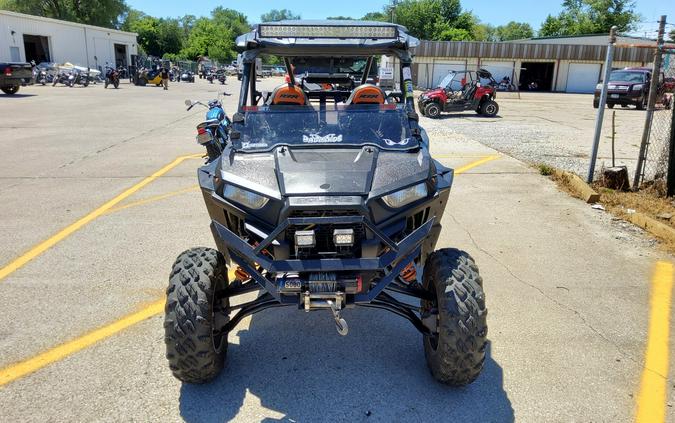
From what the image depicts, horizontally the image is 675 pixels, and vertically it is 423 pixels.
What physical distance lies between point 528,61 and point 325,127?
4787 cm

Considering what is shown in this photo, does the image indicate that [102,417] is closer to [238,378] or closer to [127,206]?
[238,378]

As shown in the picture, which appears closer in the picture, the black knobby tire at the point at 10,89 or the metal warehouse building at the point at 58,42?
the black knobby tire at the point at 10,89

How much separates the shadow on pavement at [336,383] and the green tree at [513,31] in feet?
426

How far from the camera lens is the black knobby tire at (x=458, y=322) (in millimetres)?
3061

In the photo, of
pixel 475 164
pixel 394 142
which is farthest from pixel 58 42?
pixel 394 142

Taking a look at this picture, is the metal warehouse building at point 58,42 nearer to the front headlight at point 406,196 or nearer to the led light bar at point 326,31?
the led light bar at point 326,31

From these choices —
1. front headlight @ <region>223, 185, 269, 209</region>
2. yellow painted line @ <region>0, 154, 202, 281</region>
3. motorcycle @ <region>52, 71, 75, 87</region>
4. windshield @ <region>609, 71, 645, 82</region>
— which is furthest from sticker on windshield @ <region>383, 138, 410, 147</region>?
motorcycle @ <region>52, 71, 75, 87</region>

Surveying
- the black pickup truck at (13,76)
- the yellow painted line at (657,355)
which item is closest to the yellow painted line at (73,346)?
the yellow painted line at (657,355)

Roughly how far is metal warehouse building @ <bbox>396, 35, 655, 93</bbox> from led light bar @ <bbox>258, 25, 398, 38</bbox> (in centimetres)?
4033

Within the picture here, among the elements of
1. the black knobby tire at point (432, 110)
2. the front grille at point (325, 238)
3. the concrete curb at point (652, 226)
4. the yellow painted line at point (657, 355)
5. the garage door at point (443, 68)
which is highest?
the garage door at point (443, 68)

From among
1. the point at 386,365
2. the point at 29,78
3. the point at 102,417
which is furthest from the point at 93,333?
the point at 29,78

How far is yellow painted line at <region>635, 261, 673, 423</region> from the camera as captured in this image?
10.6ft

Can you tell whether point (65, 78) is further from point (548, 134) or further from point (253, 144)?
point (253, 144)

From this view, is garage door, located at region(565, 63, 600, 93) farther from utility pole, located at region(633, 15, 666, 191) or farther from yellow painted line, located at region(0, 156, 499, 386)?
yellow painted line, located at region(0, 156, 499, 386)
